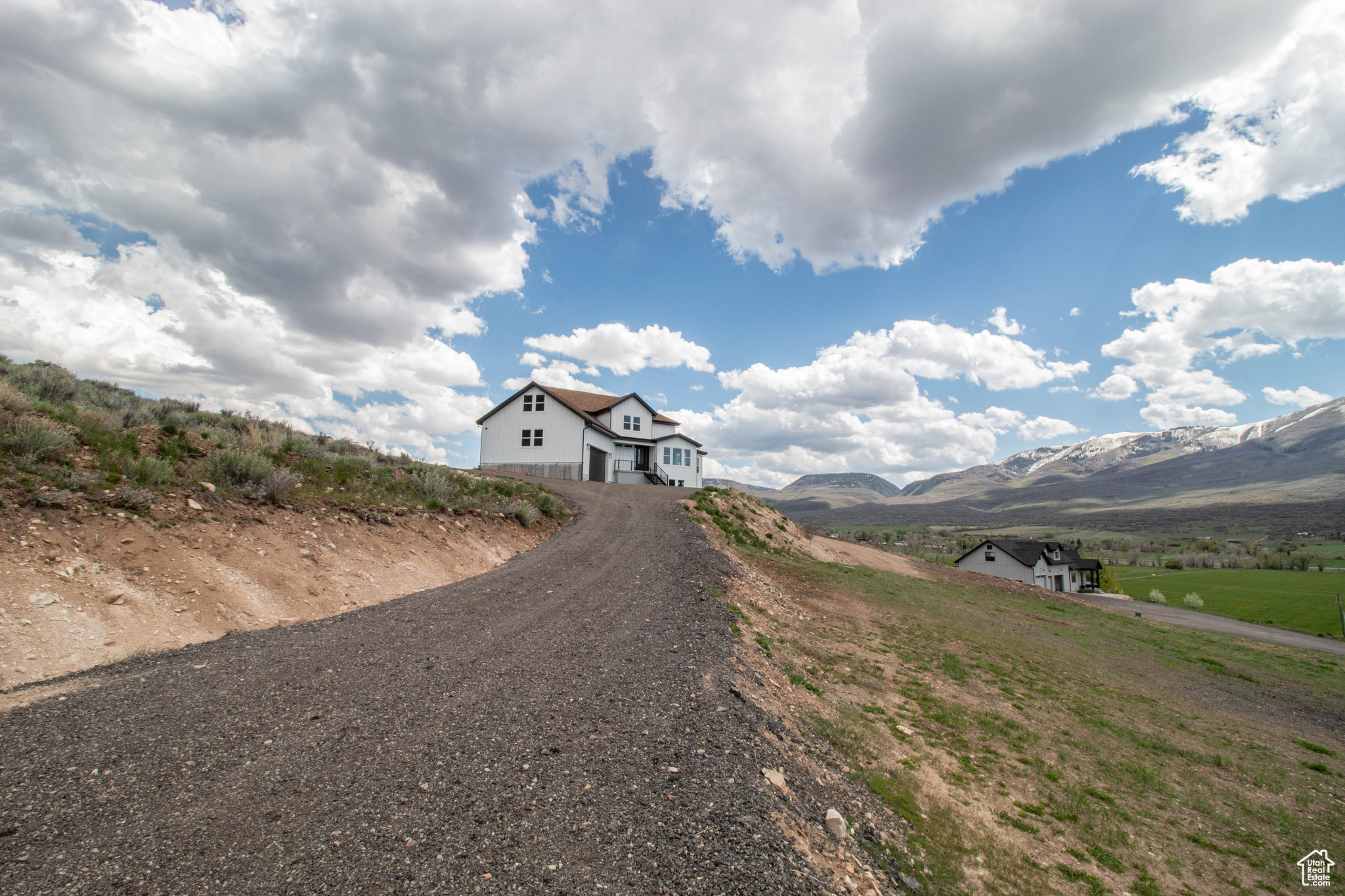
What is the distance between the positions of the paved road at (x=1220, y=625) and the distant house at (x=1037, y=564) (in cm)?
534

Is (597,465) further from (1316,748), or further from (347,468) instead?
(1316,748)

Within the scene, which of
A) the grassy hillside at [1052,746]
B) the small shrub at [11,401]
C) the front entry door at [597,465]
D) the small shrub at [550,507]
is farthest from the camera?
the front entry door at [597,465]

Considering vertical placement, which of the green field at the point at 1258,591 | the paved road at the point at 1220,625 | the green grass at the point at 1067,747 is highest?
the green grass at the point at 1067,747

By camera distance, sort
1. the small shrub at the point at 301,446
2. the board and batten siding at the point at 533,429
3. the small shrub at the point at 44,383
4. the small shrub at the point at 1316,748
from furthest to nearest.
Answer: the board and batten siding at the point at 533,429 < the small shrub at the point at 301,446 < the small shrub at the point at 44,383 < the small shrub at the point at 1316,748

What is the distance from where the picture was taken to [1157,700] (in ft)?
39.7

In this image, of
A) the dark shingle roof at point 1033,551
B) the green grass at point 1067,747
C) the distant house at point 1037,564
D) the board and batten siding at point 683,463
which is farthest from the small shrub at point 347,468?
the dark shingle roof at point 1033,551

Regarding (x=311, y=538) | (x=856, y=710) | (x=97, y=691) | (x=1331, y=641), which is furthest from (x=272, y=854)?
(x=1331, y=641)

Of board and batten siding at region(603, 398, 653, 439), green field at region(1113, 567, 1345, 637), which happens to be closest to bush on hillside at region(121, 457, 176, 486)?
board and batten siding at region(603, 398, 653, 439)

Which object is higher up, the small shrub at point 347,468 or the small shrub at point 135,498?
the small shrub at point 347,468

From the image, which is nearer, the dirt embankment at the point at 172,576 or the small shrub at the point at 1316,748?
the dirt embankment at the point at 172,576

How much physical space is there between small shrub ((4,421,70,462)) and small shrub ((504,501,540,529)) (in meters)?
9.93

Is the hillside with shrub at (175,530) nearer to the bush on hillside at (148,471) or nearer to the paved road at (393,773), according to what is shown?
the bush on hillside at (148,471)

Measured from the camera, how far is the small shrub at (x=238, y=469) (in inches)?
404

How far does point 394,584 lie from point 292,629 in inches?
113
